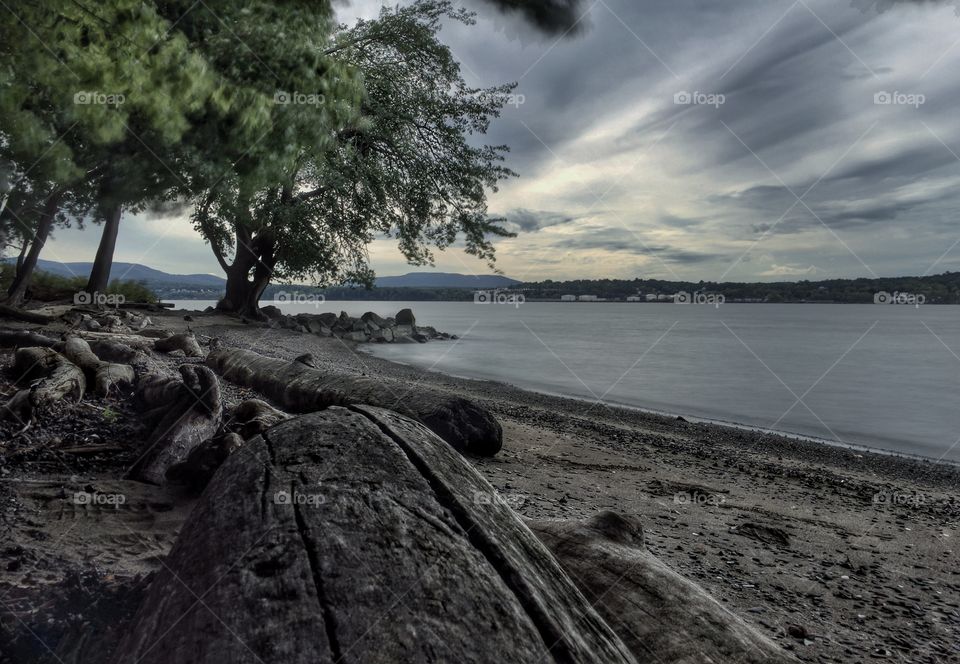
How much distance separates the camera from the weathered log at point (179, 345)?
10.2m

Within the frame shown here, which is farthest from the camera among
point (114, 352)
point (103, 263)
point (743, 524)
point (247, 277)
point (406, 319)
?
point (406, 319)

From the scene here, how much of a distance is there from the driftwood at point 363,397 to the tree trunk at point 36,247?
1026 cm

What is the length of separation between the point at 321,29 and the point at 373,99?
13.5 m

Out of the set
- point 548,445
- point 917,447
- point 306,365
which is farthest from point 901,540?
point 917,447

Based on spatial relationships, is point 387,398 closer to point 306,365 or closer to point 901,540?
point 306,365

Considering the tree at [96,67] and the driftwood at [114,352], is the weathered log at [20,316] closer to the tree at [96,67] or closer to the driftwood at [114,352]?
the driftwood at [114,352]

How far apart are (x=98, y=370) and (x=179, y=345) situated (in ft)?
16.2

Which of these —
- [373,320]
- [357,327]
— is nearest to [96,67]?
[357,327]

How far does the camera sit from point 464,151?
22172 millimetres

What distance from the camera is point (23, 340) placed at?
705 centimetres

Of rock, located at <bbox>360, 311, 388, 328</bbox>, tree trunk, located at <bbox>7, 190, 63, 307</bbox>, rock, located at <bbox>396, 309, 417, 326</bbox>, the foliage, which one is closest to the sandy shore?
tree trunk, located at <bbox>7, 190, 63, 307</bbox>

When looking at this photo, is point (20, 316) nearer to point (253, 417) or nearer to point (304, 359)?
point (304, 359)

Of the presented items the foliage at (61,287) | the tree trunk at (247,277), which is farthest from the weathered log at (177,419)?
the tree trunk at (247,277)

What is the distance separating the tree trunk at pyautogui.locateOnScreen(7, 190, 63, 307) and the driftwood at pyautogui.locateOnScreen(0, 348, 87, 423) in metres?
12.3
